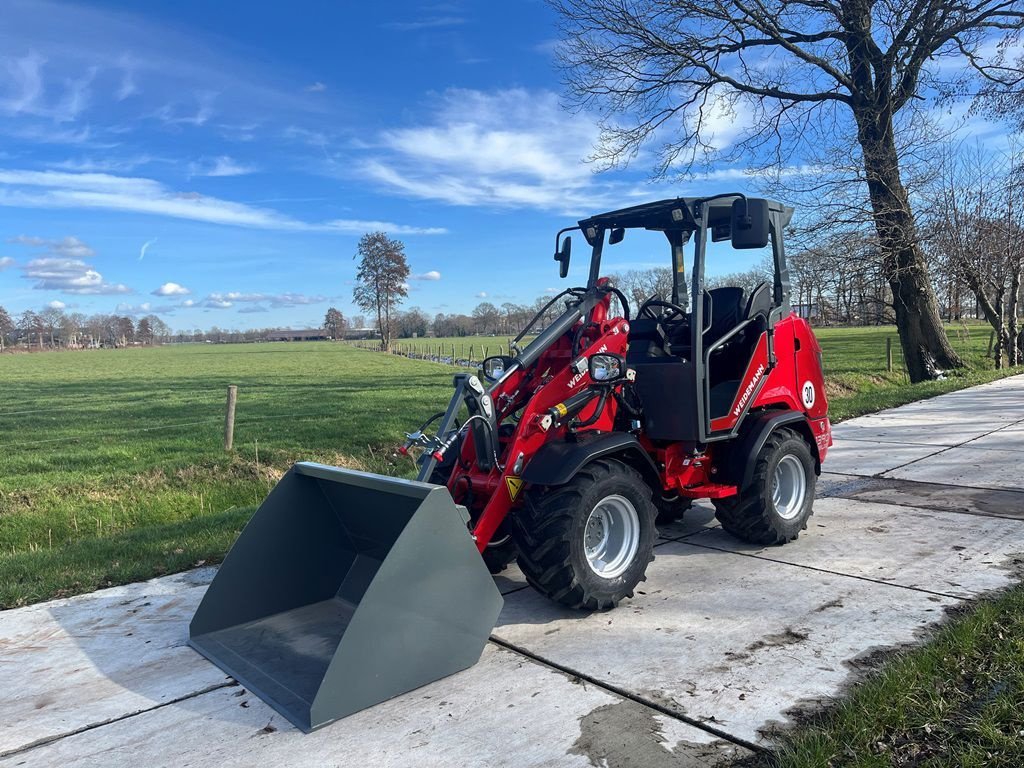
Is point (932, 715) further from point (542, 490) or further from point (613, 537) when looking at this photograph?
point (542, 490)

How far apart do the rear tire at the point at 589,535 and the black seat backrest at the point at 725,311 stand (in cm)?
167

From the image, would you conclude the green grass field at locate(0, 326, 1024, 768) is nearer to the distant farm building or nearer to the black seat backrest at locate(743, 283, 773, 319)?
the black seat backrest at locate(743, 283, 773, 319)

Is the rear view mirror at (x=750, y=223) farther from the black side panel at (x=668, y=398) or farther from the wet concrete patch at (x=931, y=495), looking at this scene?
the wet concrete patch at (x=931, y=495)

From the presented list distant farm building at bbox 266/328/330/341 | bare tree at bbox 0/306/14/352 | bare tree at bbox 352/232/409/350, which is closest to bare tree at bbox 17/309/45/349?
bare tree at bbox 0/306/14/352

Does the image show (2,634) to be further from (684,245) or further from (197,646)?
(684,245)

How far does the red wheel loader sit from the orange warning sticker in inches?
0.5

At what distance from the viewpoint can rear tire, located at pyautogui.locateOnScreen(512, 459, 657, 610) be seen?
4062 millimetres

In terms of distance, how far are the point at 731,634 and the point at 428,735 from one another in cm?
178

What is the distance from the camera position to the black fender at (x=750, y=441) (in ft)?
17.2

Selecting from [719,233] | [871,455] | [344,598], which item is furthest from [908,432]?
[344,598]

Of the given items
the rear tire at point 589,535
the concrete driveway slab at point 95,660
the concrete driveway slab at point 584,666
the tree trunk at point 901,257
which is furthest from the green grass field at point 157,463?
the rear tire at point 589,535

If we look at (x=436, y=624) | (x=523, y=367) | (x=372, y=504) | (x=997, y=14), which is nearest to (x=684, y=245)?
(x=523, y=367)

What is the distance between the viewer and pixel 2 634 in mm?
4516

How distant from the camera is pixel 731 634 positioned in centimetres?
403
